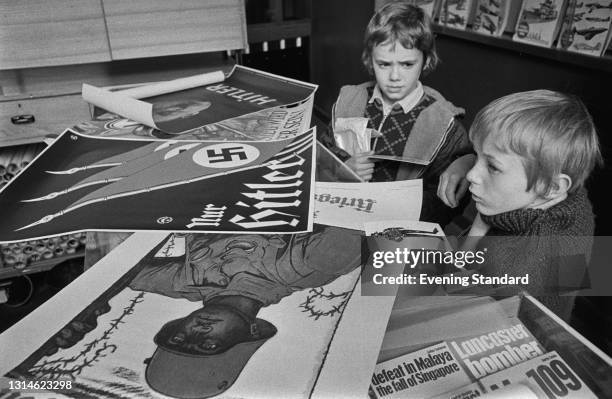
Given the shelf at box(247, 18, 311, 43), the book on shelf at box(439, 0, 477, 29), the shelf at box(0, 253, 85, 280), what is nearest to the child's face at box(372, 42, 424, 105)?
the book on shelf at box(439, 0, 477, 29)

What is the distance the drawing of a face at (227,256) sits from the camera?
21.0 inches

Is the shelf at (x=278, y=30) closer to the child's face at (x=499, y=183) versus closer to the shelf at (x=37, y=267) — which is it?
the shelf at (x=37, y=267)

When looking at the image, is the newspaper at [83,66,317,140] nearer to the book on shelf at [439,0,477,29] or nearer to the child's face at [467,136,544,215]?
the child's face at [467,136,544,215]

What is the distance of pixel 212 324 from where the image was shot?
456mm

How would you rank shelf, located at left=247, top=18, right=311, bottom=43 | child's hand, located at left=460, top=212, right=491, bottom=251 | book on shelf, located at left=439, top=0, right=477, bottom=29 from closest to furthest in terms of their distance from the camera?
child's hand, located at left=460, top=212, right=491, bottom=251 → book on shelf, located at left=439, top=0, right=477, bottom=29 → shelf, located at left=247, top=18, right=311, bottom=43

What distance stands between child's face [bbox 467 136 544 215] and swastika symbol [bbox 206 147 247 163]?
359 millimetres

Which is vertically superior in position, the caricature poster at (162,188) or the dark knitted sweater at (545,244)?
the caricature poster at (162,188)

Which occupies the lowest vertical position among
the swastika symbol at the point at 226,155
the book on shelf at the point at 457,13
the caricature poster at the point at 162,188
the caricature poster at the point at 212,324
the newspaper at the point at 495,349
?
the newspaper at the point at 495,349

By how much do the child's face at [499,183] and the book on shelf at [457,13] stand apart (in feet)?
3.87

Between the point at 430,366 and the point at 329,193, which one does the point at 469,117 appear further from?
the point at 430,366

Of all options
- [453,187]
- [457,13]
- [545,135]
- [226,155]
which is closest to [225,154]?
[226,155]

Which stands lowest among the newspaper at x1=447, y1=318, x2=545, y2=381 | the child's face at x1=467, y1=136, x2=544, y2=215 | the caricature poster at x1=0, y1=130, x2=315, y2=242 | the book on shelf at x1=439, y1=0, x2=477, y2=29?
the newspaper at x1=447, y1=318, x2=545, y2=381

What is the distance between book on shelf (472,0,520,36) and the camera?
1.42m

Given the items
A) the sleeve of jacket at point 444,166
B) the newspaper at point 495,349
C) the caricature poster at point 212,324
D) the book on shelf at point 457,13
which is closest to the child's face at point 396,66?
the sleeve of jacket at point 444,166
